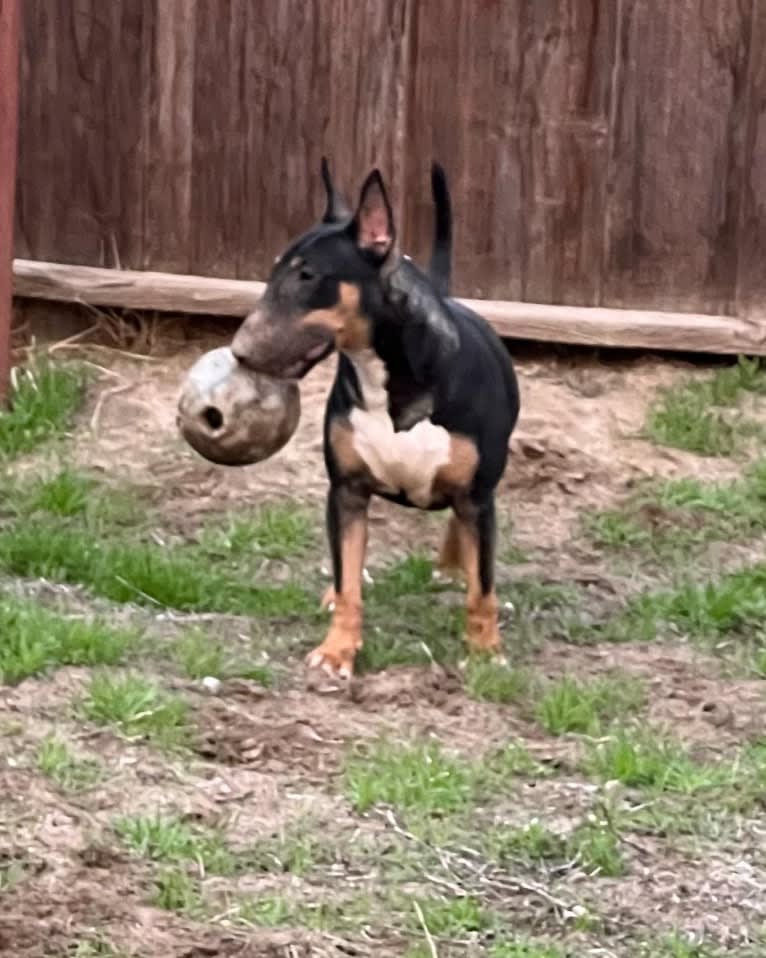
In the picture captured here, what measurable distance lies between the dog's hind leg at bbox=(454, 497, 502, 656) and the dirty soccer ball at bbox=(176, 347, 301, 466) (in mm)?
589

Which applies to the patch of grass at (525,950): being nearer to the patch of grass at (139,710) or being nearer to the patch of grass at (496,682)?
the patch of grass at (139,710)

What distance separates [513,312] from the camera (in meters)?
7.48

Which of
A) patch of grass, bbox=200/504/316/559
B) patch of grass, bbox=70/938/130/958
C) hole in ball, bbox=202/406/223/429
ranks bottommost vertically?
patch of grass, bbox=70/938/130/958

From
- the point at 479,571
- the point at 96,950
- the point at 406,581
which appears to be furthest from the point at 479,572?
the point at 96,950

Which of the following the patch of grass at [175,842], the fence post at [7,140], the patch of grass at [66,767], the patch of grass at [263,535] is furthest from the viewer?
the fence post at [7,140]

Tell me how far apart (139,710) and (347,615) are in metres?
0.80

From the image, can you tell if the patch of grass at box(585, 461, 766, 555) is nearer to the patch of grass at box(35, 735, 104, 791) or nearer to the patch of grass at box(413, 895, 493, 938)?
the patch of grass at box(35, 735, 104, 791)

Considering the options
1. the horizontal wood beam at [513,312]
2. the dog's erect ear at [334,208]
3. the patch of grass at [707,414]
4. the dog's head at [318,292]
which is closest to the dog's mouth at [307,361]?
the dog's head at [318,292]

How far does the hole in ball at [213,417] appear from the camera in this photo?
5320 mm

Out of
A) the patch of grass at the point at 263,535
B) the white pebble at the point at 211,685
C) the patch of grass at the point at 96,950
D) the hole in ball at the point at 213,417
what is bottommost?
the patch of grass at the point at 96,950

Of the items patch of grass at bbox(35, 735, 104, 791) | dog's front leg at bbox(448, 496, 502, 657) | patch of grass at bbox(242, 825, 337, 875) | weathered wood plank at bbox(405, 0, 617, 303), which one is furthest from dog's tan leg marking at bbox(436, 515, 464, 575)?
patch of grass at bbox(242, 825, 337, 875)

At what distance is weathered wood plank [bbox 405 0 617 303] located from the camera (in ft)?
24.4

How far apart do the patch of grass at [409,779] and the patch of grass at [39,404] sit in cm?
299

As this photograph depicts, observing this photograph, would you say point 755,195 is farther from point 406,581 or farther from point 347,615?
point 347,615
